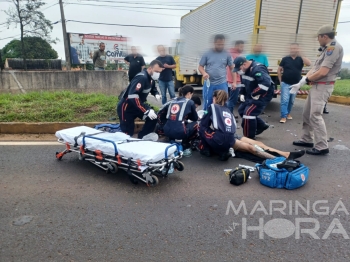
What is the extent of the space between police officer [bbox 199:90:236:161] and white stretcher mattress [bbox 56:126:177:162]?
93 centimetres

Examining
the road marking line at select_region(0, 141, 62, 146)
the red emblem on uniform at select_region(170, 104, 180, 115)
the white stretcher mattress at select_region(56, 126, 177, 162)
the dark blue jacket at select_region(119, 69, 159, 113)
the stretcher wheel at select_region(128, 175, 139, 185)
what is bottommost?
the road marking line at select_region(0, 141, 62, 146)

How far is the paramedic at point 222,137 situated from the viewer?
13.5 ft

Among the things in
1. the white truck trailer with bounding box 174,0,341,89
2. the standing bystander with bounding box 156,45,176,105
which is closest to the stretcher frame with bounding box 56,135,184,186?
the standing bystander with bounding box 156,45,176,105

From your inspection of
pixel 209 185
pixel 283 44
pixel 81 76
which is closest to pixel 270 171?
pixel 209 185

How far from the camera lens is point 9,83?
8.25 m

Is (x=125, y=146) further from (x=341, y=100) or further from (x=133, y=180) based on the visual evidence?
(x=341, y=100)

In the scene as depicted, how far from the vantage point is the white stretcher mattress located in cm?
324

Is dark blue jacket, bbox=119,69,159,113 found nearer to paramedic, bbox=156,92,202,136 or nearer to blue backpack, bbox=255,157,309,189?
paramedic, bbox=156,92,202,136

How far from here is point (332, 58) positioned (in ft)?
13.9

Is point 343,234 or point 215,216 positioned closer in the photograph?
point 343,234

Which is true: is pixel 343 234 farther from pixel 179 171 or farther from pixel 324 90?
pixel 324 90

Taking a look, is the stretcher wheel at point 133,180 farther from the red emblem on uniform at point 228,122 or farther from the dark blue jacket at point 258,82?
the dark blue jacket at point 258,82

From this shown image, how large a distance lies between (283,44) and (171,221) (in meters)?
6.78

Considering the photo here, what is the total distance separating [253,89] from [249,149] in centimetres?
133
